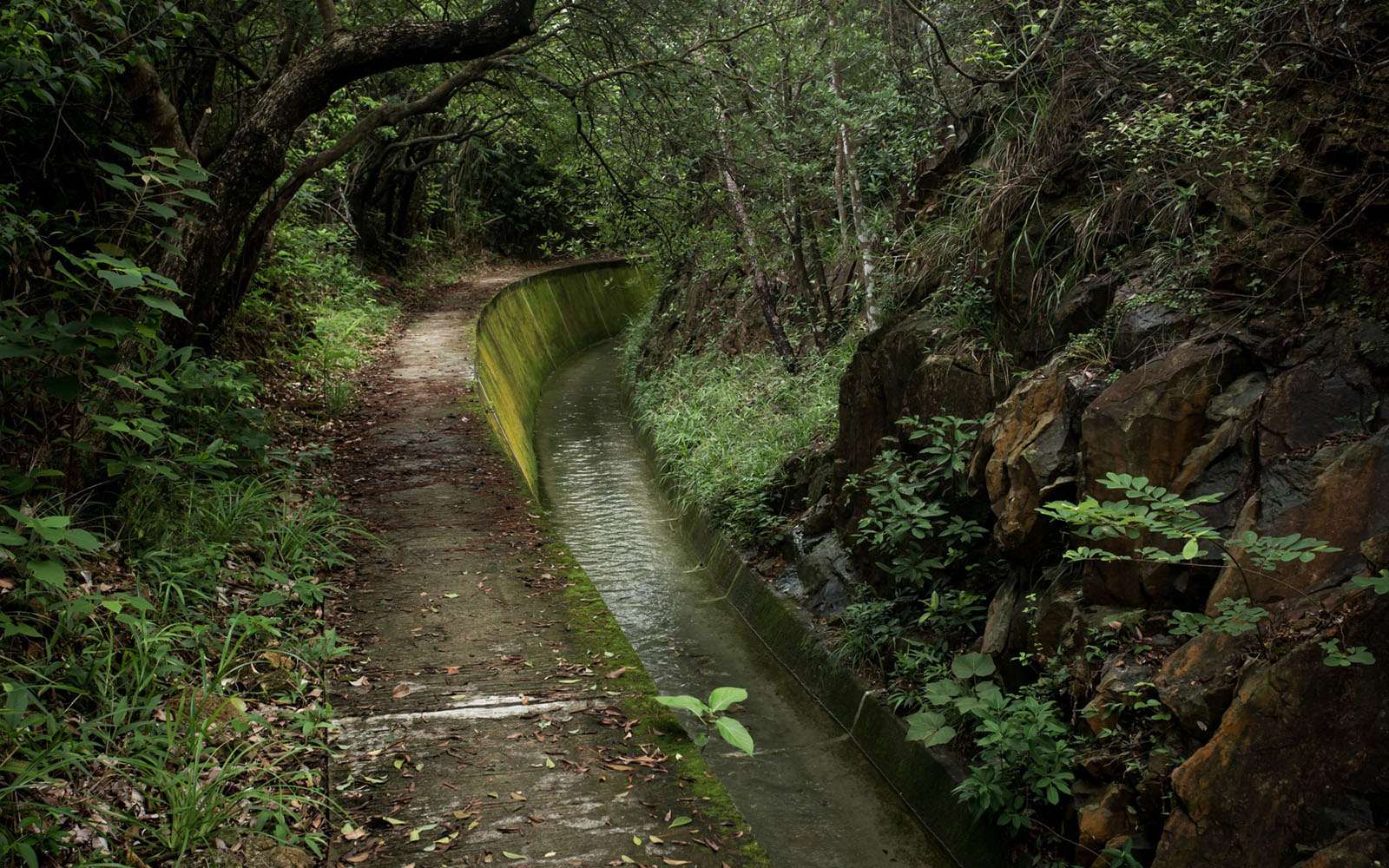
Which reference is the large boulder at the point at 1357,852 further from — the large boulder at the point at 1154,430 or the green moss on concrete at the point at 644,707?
the green moss on concrete at the point at 644,707

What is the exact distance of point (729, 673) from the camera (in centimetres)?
694

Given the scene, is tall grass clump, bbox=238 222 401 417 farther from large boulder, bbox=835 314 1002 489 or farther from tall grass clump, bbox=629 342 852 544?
large boulder, bbox=835 314 1002 489

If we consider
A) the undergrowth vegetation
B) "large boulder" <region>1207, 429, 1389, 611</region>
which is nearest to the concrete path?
the undergrowth vegetation

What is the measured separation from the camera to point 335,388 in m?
9.56

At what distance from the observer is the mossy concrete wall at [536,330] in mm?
12219

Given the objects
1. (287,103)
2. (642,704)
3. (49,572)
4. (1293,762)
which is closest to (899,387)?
(642,704)

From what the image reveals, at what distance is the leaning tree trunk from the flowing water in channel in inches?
163

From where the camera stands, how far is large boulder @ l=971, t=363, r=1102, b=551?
15.6 ft

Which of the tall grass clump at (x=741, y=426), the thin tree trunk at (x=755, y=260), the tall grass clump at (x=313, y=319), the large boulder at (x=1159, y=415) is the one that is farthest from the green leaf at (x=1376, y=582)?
the tall grass clump at (x=313, y=319)

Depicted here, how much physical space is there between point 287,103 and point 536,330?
13.2 metres

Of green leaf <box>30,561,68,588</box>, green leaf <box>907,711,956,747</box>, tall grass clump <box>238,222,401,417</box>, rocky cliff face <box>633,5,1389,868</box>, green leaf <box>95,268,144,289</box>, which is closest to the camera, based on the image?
rocky cliff face <box>633,5,1389,868</box>

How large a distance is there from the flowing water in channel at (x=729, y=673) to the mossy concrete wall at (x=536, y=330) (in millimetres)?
900

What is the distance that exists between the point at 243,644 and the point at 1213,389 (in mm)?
4905

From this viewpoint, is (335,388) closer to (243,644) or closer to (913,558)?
(243,644)
